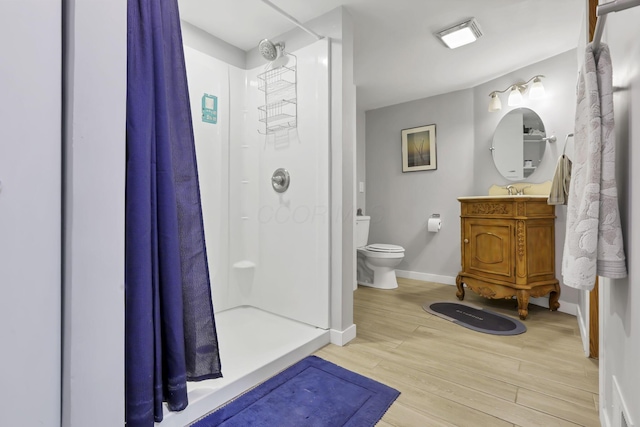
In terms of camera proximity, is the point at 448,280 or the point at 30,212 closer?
the point at 30,212

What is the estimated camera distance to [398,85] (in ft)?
10.3

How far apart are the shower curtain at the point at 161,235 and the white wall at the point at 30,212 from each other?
33cm

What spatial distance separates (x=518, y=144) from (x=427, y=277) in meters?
1.66

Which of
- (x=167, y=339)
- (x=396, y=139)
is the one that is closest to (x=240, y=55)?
(x=396, y=139)

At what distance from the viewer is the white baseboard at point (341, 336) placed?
75.5 inches

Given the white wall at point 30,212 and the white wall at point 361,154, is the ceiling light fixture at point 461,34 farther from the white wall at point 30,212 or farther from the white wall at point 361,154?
the white wall at point 30,212

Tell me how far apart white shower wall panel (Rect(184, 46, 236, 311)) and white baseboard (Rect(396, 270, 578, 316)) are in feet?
6.87

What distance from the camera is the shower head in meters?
2.11

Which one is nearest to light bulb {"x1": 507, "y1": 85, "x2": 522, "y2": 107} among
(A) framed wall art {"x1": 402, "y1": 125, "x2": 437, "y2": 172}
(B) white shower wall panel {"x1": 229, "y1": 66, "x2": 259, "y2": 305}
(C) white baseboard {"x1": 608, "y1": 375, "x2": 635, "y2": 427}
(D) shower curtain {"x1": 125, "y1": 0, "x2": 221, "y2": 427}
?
(A) framed wall art {"x1": 402, "y1": 125, "x2": 437, "y2": 172}

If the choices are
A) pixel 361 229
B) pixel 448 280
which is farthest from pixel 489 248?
pixel 361 229

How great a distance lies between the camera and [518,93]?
2.73m

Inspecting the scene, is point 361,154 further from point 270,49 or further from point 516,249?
point 516,249

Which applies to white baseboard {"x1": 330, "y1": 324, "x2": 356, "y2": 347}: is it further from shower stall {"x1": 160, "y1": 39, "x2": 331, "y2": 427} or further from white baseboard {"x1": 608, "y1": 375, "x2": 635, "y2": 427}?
white baseboard {"x1": 608, "y1": 375, "x2": 635, "y2": 427}

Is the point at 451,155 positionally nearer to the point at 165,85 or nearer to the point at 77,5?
the point at 165,85
